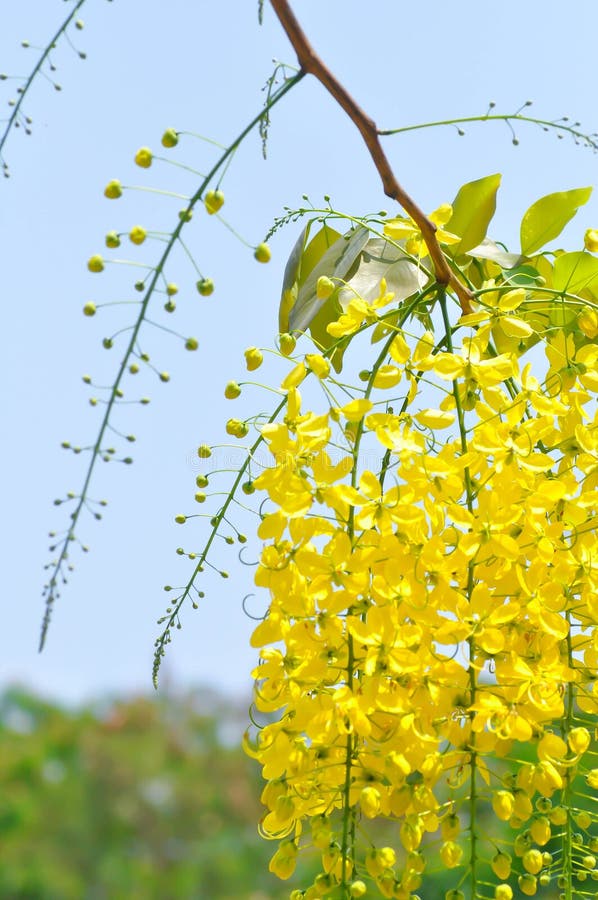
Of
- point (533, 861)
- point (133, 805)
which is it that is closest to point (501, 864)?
point (533, 861)

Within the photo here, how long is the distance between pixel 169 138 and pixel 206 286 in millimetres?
76

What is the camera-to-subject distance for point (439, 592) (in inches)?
19.2

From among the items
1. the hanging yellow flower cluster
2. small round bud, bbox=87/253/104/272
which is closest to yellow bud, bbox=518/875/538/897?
the hanging yellow flower cluster

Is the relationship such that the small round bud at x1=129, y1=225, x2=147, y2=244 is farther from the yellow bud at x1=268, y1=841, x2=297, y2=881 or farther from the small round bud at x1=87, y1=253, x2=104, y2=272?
the yellow bud at x1=268, y1=841, x2=297, y2=881

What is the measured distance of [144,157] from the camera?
49cm

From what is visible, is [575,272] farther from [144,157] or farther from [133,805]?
[133,805]

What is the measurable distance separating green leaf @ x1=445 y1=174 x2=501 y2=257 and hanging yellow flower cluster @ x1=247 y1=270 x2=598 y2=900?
0.19m

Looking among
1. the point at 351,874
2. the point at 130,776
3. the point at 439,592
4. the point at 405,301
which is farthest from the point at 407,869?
the point at 130,776

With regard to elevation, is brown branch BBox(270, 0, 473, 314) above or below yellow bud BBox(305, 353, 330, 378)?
above

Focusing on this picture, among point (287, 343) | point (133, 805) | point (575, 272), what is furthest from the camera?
point (133, 805)

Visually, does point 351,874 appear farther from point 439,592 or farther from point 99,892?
point 99,892

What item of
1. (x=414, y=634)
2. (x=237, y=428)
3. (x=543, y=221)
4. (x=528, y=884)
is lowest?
(x=528, y=884)

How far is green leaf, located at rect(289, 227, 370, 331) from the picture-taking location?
2.05ft

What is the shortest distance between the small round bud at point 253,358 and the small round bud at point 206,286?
0.07m
